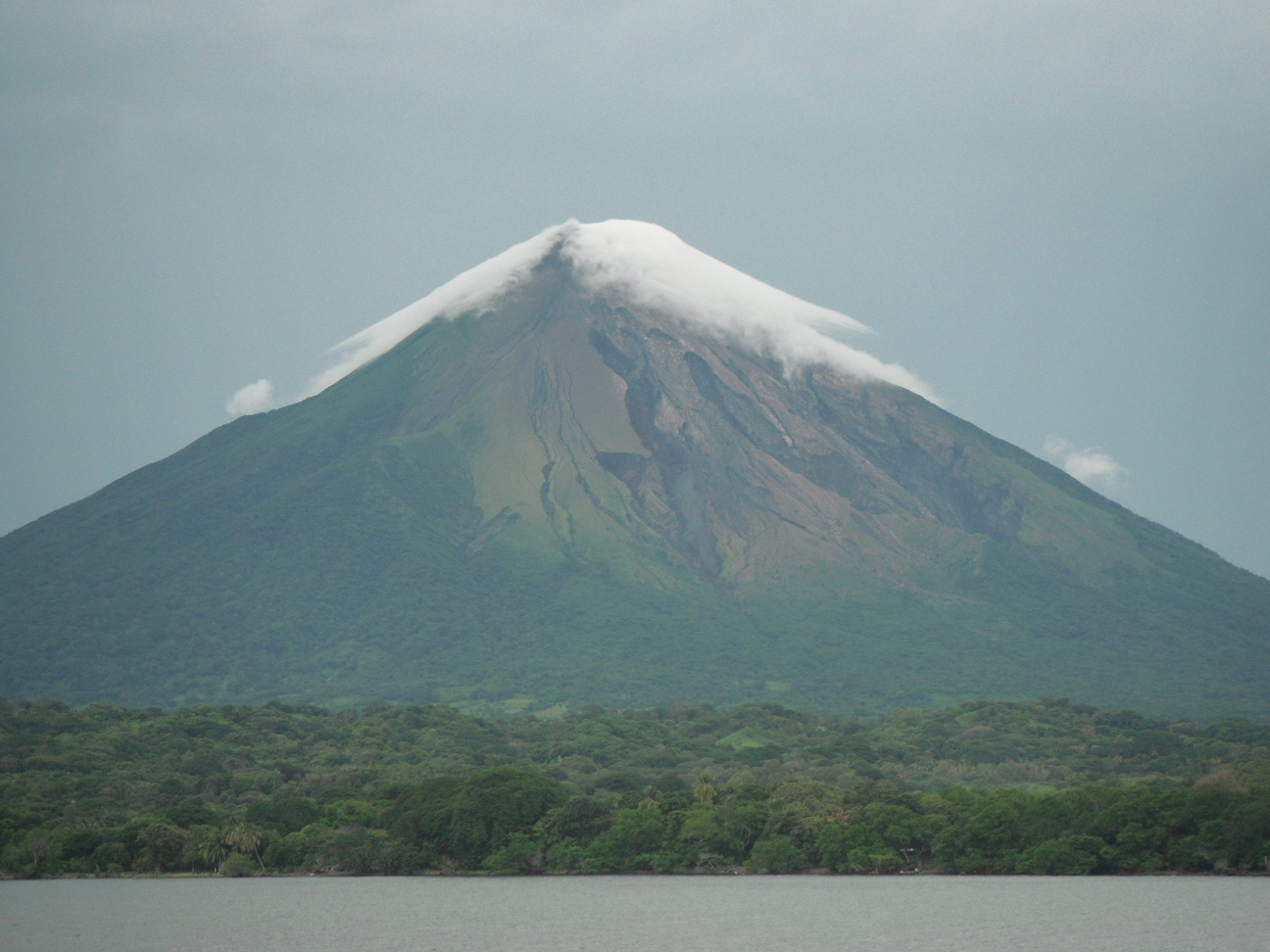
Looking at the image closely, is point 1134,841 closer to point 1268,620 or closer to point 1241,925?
point 1241,925

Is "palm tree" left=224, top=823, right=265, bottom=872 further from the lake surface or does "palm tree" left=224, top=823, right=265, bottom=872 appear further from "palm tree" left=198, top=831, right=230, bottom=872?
the lake surface

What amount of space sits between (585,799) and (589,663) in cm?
9708

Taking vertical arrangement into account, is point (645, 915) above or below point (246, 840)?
below

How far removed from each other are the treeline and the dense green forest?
9 centimetres

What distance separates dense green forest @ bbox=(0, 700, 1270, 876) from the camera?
68.4m

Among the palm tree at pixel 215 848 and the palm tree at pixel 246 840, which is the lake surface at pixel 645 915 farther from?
the palm tree at pixel 246 840

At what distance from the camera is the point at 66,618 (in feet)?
614

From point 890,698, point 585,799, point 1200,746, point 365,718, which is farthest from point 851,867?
point 890,698

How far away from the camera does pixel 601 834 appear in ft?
240

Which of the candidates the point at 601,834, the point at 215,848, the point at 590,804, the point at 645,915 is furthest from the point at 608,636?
the point at 645,915

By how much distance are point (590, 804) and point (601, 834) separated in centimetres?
162

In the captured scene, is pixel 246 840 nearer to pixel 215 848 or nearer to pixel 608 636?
pixel 215 848

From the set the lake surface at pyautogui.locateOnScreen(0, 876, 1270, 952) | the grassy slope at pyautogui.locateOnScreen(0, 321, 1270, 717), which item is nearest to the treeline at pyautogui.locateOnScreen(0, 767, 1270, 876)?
the lake surface at pyautogui.locateOnScreen(0, 876, 1270, 952)

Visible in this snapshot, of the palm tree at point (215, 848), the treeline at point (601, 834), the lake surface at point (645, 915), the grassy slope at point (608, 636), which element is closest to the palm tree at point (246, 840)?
the treeline at point (601, 834)
